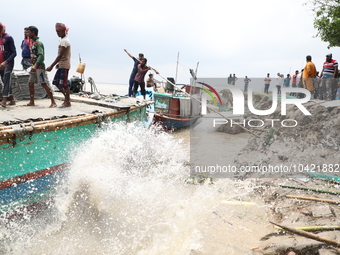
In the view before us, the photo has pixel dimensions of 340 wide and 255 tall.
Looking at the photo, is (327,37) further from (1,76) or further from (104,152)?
(1,76)

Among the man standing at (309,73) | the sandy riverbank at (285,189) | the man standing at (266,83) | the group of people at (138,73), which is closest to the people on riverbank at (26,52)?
the group of people at (138,73)

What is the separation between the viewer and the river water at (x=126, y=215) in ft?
13.8

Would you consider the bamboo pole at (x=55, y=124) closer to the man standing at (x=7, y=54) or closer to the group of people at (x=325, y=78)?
the man standing at (x=7, y=54)

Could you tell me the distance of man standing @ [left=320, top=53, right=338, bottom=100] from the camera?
33.3 feet

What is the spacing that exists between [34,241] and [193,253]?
8.07 feet

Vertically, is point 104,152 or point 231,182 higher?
point 104,152

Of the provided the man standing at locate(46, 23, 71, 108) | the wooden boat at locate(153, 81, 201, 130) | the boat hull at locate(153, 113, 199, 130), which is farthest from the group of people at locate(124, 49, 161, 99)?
the man standing at locate(46, 23, 71, 108)

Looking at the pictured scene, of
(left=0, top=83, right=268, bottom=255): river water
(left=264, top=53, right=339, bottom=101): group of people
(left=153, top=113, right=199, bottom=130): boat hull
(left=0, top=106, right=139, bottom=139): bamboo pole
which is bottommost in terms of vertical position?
(left=0, top=83, right=268, bottom=255): river water

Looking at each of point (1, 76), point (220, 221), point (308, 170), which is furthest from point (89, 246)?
point (308, 170)

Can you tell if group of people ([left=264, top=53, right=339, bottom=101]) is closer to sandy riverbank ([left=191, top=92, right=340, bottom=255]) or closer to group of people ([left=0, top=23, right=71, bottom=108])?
sandy riverbank ([left=191, top=92, right=340, bottom=255])

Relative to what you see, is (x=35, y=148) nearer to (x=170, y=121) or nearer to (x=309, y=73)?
(x=309, y=73)

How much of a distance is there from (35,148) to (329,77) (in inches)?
405

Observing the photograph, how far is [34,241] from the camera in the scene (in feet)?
13.9

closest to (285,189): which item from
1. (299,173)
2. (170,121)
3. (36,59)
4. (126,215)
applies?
(299,173)
